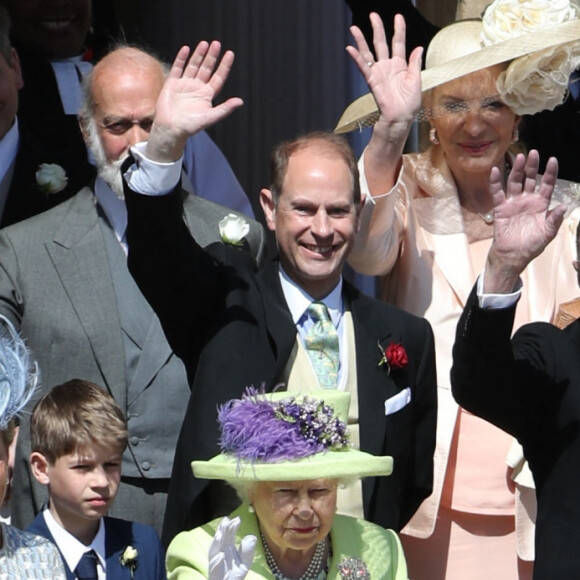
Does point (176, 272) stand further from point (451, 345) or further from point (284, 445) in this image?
point (451, 345)

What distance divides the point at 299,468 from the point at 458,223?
1530 millimetres

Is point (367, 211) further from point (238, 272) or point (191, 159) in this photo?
point (191, 159)

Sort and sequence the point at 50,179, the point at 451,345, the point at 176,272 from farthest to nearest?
the point at 50,179 < the point at 451,345 < the point at 176,272

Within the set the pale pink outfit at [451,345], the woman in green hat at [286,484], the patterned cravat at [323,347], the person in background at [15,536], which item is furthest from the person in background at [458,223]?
the person in background at [15,536]

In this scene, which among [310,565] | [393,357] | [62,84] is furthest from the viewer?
[62,84]

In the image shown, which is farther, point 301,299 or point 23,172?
point 23,172

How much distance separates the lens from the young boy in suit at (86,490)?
445cm

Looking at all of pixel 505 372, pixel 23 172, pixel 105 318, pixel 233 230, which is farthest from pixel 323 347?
pixel 23 172

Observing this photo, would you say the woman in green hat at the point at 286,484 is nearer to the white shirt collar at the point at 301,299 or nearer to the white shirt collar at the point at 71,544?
the white shirt collar at the point at 71,544

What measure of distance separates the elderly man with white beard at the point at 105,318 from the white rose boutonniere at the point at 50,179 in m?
0.29

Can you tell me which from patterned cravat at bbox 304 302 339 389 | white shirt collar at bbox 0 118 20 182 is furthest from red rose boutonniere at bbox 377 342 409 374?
white shirt collar at bbox 0 118 20 182

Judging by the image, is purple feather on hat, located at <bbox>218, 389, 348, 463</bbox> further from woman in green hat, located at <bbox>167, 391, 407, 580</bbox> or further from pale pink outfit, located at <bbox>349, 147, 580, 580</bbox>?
pale pink outfit, located at <bbox>349, 147, 580, 580</bbox>

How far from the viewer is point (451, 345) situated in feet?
17.8

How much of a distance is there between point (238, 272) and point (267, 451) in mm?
763
